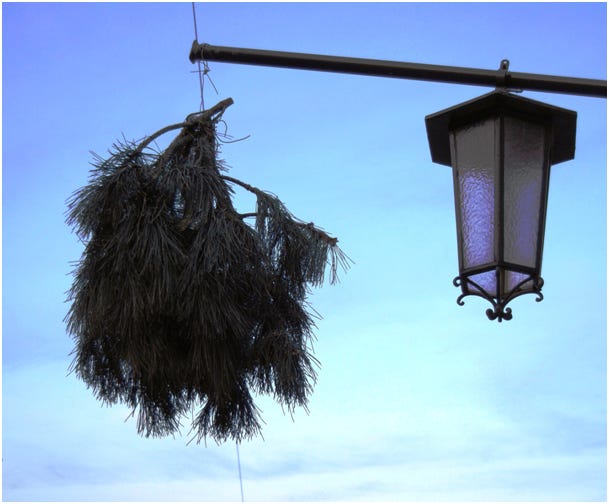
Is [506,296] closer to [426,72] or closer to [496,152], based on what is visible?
[496,152]

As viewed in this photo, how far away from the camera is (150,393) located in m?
2.07

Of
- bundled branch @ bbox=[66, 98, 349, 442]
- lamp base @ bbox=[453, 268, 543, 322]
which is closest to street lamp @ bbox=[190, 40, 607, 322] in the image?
lamp base @ bbox=[453, 268, 543, 322]

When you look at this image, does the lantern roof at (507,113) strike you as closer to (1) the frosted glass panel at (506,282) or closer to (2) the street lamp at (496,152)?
(2) the street lamp at (496,152)

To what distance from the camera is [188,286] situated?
5.98 ft

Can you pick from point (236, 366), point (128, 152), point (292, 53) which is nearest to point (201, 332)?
point (236, 366)

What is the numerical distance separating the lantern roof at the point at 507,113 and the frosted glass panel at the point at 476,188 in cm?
2

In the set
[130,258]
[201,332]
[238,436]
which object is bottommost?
[238,436]

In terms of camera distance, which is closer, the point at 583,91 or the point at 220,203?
the point at 583,91

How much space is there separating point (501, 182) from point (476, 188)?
4 cm

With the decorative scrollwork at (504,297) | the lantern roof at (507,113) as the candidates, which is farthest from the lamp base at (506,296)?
the lantern roof at (507,113)

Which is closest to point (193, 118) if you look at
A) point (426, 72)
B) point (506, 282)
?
point (426, 72)

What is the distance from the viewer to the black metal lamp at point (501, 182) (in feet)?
3.89

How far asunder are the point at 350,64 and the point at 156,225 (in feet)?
2.49

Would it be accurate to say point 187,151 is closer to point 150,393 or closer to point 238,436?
point 150,393
